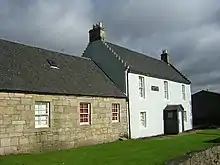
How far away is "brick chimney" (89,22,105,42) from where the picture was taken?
28842mm

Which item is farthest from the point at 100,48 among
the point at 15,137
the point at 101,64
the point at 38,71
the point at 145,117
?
the point at 15,137

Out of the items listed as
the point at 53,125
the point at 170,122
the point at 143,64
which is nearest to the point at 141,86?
the point at 143,64

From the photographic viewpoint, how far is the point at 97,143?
884 inches

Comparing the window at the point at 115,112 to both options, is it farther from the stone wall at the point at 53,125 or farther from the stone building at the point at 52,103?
the stone wall at the point at 53,125

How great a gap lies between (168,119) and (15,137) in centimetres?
1881

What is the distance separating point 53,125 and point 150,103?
1283cm

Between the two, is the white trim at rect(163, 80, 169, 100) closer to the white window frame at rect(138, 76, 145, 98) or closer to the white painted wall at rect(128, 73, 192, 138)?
the white painted wall at rect(128, 73, 192, 138)

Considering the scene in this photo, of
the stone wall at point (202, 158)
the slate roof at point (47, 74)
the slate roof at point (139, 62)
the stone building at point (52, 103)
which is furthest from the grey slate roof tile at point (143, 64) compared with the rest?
the stone wall at point (202, 158)

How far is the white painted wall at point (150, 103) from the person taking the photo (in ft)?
88.2

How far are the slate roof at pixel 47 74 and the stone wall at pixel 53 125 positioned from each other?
1.72 ft

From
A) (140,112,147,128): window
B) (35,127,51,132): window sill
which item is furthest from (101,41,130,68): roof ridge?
(35,127,51,132): window sill

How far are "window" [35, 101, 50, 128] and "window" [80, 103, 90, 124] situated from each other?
123 inches

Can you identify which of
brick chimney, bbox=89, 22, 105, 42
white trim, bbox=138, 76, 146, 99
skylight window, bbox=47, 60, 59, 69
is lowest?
white trim, bbox=138, 76, 146, 99

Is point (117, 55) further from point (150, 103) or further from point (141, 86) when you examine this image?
point (150, 103)
